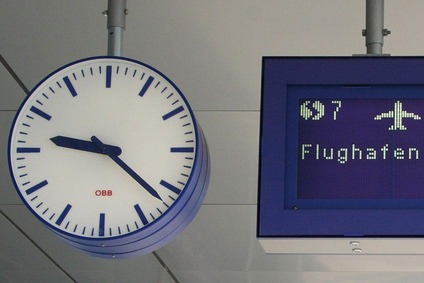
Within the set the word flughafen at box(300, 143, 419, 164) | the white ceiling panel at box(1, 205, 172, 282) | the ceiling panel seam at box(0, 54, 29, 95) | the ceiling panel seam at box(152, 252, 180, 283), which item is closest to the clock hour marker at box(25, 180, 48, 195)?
the word flughafen at box(300, 143, 419, 164)

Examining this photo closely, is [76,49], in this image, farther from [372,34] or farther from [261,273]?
[261,273]

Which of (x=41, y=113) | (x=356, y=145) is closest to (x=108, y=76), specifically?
(x=41, y=113)

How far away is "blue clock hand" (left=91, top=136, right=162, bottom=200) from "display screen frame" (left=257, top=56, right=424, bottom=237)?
1.07 feet

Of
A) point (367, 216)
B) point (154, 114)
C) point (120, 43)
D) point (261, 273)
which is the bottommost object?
point (261, 273)

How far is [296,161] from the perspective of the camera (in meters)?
3.59

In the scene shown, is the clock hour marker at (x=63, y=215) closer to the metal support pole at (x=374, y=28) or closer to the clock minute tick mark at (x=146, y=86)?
the clock minute tick mark at (x=146, y=86)

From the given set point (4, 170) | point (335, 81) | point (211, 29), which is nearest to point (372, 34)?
point (335, 81)

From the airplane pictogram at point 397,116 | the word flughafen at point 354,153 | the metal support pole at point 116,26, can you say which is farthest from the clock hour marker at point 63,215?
the airplane pictogram at point 397,116

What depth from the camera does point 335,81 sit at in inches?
146

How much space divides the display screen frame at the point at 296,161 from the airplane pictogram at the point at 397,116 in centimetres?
6

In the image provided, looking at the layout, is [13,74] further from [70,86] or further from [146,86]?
[146,86]

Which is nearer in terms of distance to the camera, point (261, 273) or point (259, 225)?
point (259, 225)

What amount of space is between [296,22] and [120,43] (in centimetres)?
104

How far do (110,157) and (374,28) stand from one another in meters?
0.98
